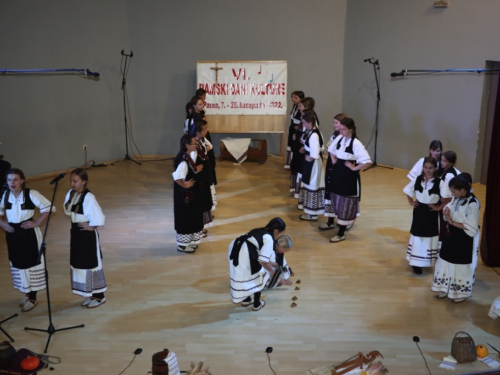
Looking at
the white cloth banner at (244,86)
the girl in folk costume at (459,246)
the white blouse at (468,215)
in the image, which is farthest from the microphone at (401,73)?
the white blouse at (468,215)

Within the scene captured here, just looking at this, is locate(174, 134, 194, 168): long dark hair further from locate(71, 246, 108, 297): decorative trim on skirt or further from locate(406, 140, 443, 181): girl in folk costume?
locate(406, 140, 443, 181): girl in folk costume

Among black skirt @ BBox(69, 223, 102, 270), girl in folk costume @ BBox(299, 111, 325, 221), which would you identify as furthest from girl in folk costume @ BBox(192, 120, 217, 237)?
black skirt @ BBox(69, 223, 102, 270)

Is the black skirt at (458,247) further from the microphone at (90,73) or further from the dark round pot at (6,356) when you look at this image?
the microphone at (90,73)

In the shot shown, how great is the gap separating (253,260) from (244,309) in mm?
550

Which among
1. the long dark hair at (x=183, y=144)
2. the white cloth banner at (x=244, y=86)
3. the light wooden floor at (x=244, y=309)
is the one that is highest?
the white cloth banner at (x=244, y=86)

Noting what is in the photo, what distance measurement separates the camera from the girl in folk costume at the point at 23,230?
16.4 feet

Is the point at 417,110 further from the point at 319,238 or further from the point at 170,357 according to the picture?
the point at 170,357

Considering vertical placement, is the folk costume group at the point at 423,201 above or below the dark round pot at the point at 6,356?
above

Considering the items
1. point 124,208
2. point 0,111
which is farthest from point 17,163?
point 124,208

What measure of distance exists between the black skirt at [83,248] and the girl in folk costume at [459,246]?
3191 mm

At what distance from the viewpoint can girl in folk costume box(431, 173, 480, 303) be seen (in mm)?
5125

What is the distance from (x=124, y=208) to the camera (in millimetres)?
8141

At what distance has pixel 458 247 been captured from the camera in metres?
5.22

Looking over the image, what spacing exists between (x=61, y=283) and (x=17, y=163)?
169 inches
